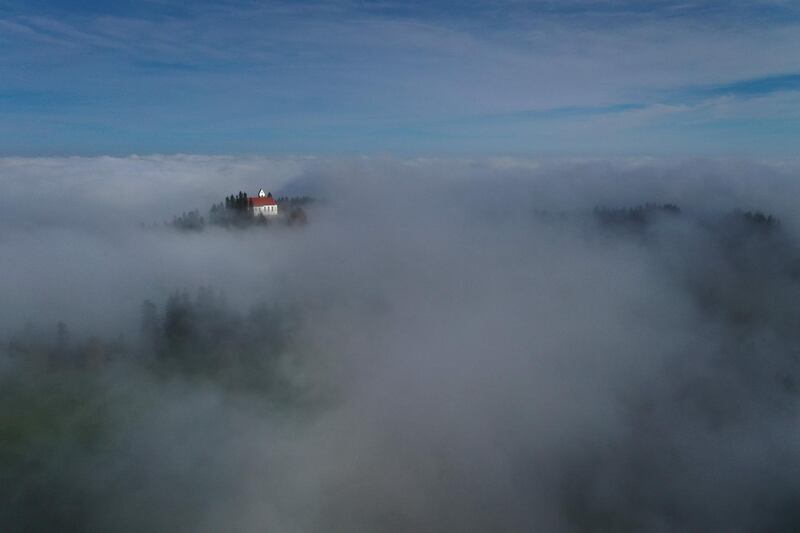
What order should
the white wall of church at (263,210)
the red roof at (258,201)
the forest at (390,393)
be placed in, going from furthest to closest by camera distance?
the white wall of church at (263,210)
the red roof at (258,201)
the forest at (390,393)

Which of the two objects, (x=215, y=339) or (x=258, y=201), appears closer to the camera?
(x=215, y=339)

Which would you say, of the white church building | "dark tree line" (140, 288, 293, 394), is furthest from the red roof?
"dark tree line" (140, 288, 293, 394)

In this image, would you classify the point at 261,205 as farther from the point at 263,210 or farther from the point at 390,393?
the point at 390,393

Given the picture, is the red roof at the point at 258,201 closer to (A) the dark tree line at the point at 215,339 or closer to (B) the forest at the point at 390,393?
(B) the forest at the point at 390,393

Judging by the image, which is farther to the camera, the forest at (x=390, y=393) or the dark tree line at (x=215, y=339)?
the dark tree line at (x=215, y=339)

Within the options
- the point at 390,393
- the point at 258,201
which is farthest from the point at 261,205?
the point at 390,393

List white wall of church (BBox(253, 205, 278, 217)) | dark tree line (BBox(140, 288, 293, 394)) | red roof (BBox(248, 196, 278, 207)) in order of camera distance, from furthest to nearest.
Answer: white wall of church (BBox(253, 205, 278, 217)) < red roof (BBox(248, 196, 278, 207)) < dark tree line (BBox(140, 288, 293, 394))

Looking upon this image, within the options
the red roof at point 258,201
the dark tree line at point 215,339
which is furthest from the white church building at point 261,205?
the dark tree line at point 215,339

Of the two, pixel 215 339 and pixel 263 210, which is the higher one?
pixel 263 210

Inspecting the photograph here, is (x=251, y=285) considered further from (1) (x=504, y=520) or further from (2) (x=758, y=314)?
(2) (x=758, y=314)

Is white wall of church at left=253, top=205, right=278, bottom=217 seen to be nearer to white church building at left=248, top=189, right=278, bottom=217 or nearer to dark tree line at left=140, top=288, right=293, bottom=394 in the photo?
white church building at left=248, top=189, right=278, bottom=217

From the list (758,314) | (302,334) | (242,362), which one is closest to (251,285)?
(302,334)
